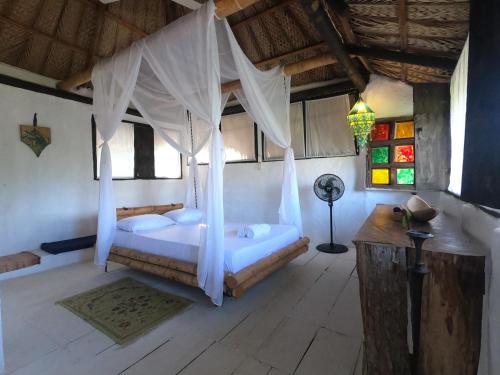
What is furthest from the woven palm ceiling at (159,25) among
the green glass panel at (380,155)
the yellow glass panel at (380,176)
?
the yellow glass panel at (380,176)

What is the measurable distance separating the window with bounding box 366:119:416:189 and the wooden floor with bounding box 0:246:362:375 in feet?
6.19

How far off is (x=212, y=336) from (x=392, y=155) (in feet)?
11.8

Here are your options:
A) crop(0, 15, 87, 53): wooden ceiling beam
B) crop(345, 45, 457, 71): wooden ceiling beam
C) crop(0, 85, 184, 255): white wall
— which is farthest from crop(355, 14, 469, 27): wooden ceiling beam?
crop(0, 85, 184, 255): white wall

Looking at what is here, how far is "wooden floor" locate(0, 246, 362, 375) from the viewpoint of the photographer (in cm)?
174

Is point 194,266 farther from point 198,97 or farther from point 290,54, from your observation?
Result: point 290,54

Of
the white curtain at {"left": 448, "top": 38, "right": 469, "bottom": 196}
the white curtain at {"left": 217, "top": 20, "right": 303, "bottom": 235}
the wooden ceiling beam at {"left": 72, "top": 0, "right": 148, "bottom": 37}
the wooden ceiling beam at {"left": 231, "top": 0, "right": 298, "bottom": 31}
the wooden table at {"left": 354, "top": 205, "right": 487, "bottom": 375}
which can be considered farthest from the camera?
the wooden ceiling beam at {"left": 72, "top": 0, "right": 148, "bottom": 37}

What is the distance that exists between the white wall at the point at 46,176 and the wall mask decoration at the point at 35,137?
0.20ft

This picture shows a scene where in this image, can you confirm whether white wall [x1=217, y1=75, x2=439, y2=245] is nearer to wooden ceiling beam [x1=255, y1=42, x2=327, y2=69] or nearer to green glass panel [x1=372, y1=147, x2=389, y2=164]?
green glass panel [x1=372, y1=147, x2=389, y2=164]

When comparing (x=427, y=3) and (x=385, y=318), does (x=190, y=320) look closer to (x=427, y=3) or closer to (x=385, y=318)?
(x=385, y=318)

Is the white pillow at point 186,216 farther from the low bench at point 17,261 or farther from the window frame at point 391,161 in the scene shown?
the window frame at point 391,161

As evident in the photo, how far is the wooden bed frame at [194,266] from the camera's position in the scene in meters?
2.40

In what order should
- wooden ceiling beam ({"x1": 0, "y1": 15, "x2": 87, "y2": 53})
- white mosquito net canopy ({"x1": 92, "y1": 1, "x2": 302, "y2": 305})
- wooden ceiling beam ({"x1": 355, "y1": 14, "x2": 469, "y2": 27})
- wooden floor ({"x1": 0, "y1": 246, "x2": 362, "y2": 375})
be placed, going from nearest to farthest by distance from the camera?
wooden floor ({"x1": 0, "y1": 246, "x2": 362, "y2": 375}) → wooden ceiling beam ({"x1": 355, "y1": 14, "x2": 469, "y2": 27}) → white mosquito net canopy ({"x1": 92, "y1": 1, "x2": 302, "y2": 305}) → wooden ceiling beam ({"x1": 0, "y1": 15, "x2": 87, "y2": 53})

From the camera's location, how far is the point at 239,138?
18.4ft

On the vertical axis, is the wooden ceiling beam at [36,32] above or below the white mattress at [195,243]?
above
